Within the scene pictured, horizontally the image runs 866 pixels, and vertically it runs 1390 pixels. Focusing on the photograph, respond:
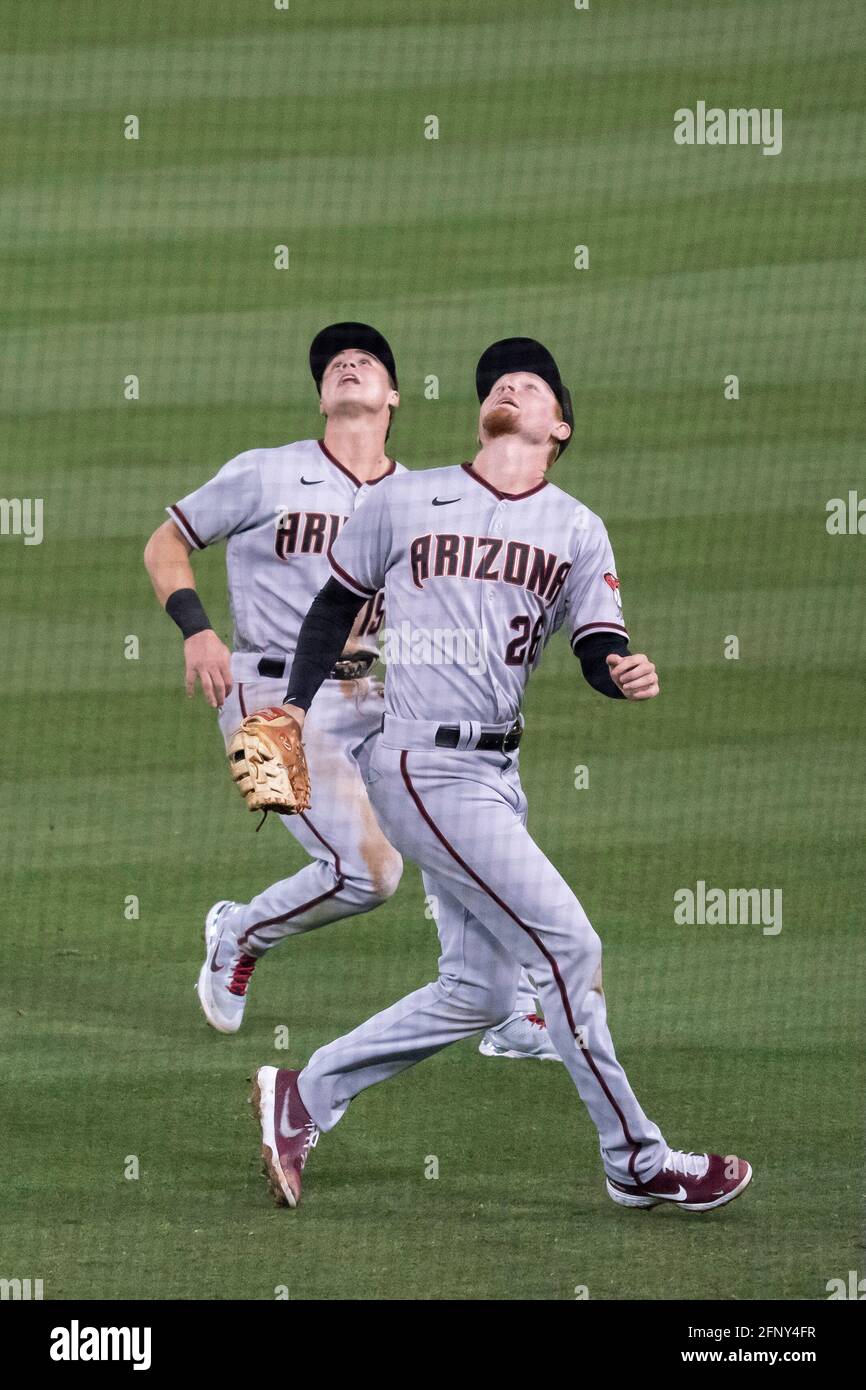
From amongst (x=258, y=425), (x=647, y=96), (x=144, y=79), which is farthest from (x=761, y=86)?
(x=258, y=425)

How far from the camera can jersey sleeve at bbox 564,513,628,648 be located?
4.24 meters

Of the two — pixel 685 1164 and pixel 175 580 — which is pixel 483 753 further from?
pixel 175 580

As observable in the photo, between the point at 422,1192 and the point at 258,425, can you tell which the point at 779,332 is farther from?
the point at 422,1192

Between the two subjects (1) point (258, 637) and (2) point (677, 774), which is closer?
(1) point (258, 637)

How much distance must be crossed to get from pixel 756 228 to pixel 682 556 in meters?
2.84

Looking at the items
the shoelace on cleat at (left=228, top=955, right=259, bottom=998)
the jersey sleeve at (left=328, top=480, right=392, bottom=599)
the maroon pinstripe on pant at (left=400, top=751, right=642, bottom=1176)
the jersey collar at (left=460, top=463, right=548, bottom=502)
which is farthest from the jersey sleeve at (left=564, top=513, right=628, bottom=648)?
the shoelace on cleat at (left=228, top=955, right=259, bottom=998)

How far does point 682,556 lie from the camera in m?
7.39

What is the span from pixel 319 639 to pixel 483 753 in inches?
15.8

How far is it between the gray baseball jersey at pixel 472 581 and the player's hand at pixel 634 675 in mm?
164

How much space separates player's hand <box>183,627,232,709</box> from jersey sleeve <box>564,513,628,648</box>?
844 mm

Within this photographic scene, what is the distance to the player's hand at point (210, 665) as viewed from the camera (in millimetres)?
4703

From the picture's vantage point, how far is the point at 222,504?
16.6ft

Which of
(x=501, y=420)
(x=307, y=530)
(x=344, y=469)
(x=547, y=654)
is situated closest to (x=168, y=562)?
(x=307, y=530)

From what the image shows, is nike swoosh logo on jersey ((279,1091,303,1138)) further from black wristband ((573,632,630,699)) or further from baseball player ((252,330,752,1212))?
black wristband ((573,632,630,699))
